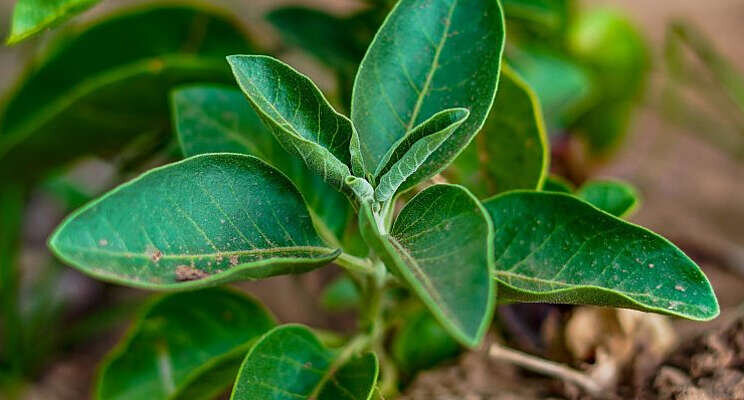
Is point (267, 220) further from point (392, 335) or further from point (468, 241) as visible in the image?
point (392, 335)

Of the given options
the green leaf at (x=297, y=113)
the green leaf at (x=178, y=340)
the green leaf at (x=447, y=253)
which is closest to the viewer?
the green leaf at (x=447, y=253)

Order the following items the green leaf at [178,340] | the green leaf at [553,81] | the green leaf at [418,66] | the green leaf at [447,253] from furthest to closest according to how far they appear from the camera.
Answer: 1. the green leaf at [553,81]
2. the green leaf at [178,340]
3. the green leaf at [418,66]
4. the green leaf at [447,253]

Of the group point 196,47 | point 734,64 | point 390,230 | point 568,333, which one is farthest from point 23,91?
point 734,64

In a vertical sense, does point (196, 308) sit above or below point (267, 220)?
below

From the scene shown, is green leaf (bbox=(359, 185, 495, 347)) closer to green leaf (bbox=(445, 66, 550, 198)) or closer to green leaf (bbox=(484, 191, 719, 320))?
green leaf (bbox=(484, 191, 719, 320))

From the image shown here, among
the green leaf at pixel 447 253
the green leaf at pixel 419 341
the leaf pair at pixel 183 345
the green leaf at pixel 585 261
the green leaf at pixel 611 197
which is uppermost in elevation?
the green leaf at pixel 447 253

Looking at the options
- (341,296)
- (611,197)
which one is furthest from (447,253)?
(341,296)

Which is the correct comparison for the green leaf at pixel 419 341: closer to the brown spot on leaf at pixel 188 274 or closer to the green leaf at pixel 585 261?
the green leaf at pixel 585 261

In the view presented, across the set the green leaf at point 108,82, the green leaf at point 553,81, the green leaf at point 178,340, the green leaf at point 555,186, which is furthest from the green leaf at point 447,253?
the green leaf at point 553,81
